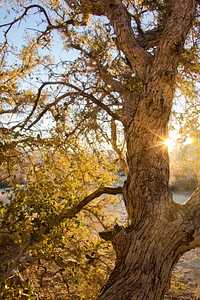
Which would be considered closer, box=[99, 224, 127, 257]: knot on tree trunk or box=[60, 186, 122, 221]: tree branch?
box=[99, 224, 127, 257]: knot on tree trunk

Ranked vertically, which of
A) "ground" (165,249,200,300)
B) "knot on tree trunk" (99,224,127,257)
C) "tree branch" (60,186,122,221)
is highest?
"tree branch" (60,186,122,221)

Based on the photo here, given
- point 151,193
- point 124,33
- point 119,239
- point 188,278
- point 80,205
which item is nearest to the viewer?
point 119,239

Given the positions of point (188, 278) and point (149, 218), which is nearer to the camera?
point (149, 218)

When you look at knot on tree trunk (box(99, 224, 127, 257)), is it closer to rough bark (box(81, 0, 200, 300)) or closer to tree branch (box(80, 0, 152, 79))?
rough bark (box(81, 0, 200, 300))

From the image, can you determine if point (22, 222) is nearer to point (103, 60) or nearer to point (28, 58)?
point (103, 60)

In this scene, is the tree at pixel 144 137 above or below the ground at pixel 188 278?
above

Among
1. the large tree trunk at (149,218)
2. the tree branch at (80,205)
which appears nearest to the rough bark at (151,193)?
the large tree trunk at (149,218)

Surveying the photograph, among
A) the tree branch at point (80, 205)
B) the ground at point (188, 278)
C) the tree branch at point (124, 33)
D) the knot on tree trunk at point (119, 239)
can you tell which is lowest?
the ground at point (188, 278)

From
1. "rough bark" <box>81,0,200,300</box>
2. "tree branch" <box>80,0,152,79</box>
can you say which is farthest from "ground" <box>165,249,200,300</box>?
"tree branch" <box>80,0,152,79</box>

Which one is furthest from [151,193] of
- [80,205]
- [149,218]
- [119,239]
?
[80,205]

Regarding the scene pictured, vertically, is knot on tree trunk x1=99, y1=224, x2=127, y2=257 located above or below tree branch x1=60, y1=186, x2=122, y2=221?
below

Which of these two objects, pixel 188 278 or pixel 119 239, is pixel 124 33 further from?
pixel 188 278

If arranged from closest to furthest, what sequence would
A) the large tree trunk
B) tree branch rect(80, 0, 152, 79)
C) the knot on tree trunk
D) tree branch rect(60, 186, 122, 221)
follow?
the large tree trunk, the knot on tree trunk, tree branch rect(60, 186, 122, 221), tree branch rect(80, 0, 152, 79)

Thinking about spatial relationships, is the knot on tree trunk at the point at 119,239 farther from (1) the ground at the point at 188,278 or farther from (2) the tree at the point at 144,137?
(1) the ground at the point at 188,278
